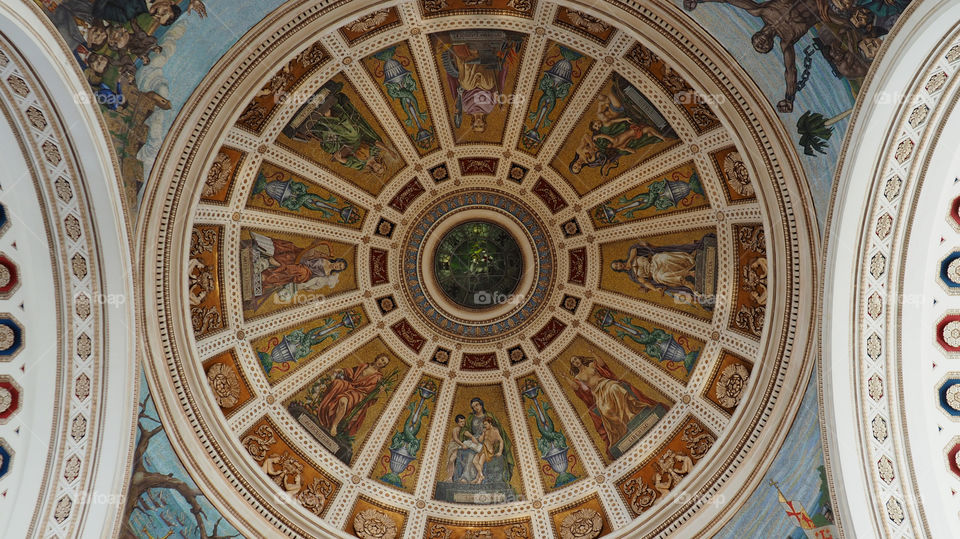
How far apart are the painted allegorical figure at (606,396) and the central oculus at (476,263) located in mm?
2463

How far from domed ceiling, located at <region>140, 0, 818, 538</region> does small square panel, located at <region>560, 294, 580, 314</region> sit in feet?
0.17

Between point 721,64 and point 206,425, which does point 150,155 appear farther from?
point 721,64

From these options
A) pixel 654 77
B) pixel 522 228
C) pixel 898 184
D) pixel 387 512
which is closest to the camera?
pixel 898 184

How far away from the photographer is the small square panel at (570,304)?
59.5 ft

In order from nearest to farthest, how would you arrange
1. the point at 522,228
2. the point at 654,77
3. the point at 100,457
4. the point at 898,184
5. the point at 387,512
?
the point at 898,184, the point at 100,457, the point at 654,77, the point at 387,512, the point at 522,228

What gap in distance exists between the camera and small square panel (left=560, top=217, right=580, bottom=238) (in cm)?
1778

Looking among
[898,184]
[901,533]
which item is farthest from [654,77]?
[901,533]

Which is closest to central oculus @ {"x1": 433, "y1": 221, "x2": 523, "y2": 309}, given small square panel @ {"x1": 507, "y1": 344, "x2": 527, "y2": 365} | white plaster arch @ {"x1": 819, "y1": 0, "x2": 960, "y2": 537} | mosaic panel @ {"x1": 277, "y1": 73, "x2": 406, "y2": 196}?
small square panel @ {"x1": 507, "y1": 344, "x2": 527, "y2": 365}

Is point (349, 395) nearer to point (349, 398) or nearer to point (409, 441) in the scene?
point (349, 398)

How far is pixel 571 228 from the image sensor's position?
17.9 metres

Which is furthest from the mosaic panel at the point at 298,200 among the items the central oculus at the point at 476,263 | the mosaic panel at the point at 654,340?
the mosaic panel at the point at 654,340

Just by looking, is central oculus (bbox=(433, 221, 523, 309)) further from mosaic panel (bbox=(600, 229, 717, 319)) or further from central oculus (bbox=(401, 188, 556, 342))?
mosaic panel (bbox=(600, 229, 717, 319))

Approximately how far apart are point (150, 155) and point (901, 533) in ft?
45.8

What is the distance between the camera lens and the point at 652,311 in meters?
17.1
